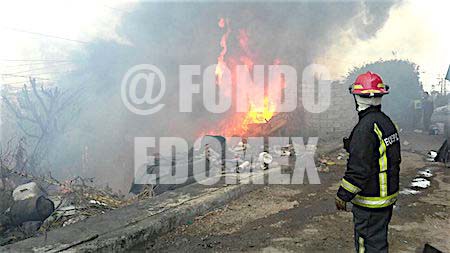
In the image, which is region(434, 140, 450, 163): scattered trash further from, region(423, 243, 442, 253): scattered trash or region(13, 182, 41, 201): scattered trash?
region(13, 182, 41, 201): scattered trash

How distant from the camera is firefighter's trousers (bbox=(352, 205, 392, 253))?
2.95 m

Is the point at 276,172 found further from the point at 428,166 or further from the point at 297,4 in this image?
the point at 297,4

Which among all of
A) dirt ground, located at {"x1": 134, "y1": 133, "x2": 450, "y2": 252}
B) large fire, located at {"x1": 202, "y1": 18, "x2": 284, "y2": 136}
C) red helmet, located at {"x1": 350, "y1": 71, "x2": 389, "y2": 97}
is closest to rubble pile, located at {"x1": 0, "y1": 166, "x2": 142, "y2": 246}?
dirt ground, located at {"x1": 134, "y1": 133, "x2": 450, "y2": 252}

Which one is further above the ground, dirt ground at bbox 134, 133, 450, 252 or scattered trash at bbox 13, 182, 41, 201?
scattered trash at bbox 13, 182, 41, 201

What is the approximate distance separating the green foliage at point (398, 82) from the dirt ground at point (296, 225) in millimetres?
17371

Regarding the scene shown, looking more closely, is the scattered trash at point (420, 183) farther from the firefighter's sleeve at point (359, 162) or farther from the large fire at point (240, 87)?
the large fire at point (240, 87)

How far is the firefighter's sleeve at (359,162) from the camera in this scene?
2.86 meters

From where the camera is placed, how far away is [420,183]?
7195 millimetres

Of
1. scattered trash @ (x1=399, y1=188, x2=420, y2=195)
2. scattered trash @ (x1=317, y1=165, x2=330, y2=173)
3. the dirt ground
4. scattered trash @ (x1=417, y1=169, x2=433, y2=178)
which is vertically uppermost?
scattered trash @ (x1=317, y1=165, x2=330, y2=173)

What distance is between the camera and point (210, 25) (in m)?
17.9

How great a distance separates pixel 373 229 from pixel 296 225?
205 centimetres

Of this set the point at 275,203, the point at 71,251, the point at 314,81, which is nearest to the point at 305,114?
the point at 314,81

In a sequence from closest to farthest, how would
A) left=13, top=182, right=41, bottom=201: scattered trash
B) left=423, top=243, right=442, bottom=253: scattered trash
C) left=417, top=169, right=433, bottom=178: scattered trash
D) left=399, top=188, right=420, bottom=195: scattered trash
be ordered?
left=423, top=243, right=442, bottom=253: scattered trash, left=13, top=182, right=41, bottom=201: scattered trash, left=399, top=188, right=420, bottom=195: scattered trash, left=417, top=169, right=433, bottom=178: scattered trash

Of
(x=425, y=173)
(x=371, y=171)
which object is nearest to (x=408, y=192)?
(x=425, y=173)
